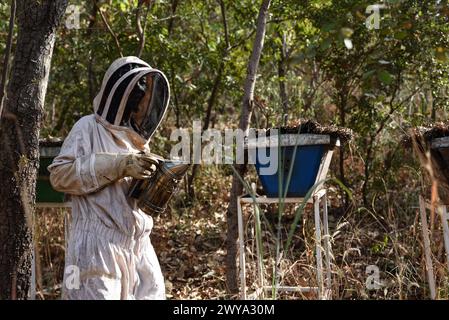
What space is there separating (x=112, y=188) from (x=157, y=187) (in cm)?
23

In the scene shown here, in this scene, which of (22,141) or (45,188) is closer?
(22,141)

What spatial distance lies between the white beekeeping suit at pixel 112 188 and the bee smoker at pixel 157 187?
5 cm

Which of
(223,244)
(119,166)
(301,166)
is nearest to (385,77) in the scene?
(119,166)

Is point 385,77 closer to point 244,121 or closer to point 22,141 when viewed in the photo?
point 22,141

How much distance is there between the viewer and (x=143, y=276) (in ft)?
12.6

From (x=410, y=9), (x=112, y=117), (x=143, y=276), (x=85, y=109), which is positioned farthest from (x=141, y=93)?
(x=85, y=109)

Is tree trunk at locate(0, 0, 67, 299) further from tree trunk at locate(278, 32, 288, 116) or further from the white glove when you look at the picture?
tree trunk at locate(278, 32, 288, 116)

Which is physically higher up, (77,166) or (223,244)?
(77,166)

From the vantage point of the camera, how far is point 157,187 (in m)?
3.78

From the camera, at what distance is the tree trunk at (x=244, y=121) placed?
5441 mm

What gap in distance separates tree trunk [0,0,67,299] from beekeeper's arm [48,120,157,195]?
0.32 metres
